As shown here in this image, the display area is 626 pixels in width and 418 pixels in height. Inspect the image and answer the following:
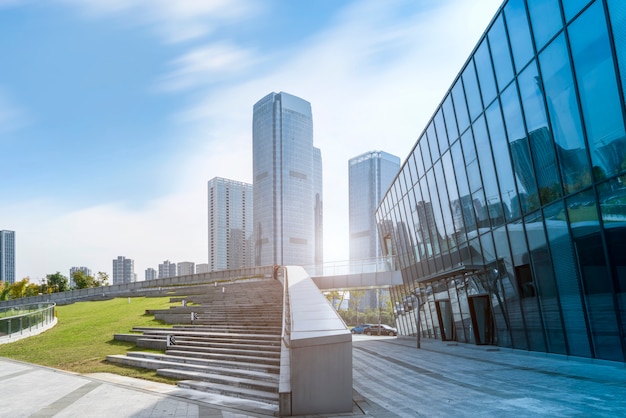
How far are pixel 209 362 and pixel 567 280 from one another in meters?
11.0

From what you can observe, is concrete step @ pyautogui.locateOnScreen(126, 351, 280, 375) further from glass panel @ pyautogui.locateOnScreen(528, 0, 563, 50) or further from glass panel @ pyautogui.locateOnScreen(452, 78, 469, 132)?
glass panel @ pyautogui.locateOnScreen(452, 78, 469, 132)

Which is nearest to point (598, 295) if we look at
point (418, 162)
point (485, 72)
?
point (485, 72)

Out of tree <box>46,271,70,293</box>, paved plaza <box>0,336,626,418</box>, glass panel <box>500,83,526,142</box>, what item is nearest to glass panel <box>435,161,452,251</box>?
glass panel <box>500,83,526,142</box>

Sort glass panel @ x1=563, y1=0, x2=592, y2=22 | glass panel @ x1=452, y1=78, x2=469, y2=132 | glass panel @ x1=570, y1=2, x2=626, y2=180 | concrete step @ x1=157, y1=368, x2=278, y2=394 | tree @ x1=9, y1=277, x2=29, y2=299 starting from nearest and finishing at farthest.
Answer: concrete step @ x1=157, y1=368, x2=278, y2=394
glass panel @ x1=570, y1=2, x2=626, y2=180
glass panel @ x1=563, y1=0, x2=592, y2=22
glass panel @ x1=452, y1=78, x2=469, y2=132
tree @ x1=9, y1=277, x2=29, y2=299

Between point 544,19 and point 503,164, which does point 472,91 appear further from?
point 544,19

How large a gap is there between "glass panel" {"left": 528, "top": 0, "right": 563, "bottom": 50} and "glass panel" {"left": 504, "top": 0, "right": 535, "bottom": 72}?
404 mm

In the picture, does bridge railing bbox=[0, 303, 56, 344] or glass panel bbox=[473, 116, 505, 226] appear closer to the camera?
glass panel bbox=[473, 116, 505, 226]

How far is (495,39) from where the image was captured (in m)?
17.3

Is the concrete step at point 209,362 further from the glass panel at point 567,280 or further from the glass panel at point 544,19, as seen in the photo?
the glass panel at point 544,19

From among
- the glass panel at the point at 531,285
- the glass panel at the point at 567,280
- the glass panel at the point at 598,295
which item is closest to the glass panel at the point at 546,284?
the glass panel at the point at 531,285

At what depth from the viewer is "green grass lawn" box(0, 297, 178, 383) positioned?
634 inches

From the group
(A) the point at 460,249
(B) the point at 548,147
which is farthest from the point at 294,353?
(A) the point at 460,249

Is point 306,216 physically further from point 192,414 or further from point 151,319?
point 192,414

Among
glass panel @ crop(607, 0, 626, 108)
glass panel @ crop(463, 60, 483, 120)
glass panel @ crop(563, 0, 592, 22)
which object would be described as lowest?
glass panel @ crop(607, 0, 626, 108)
